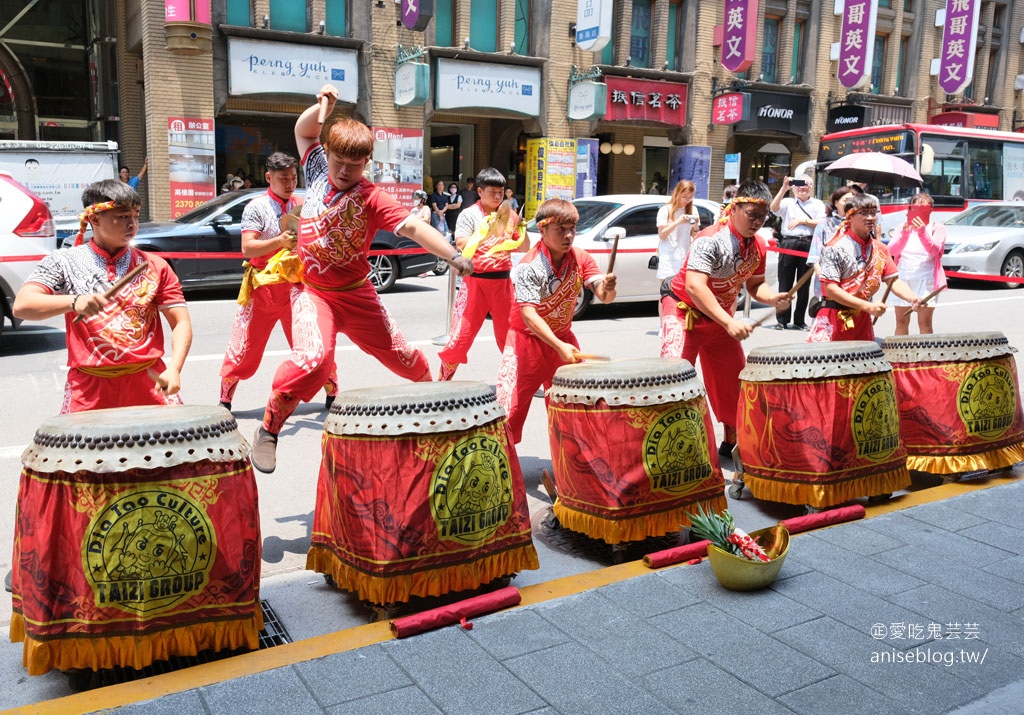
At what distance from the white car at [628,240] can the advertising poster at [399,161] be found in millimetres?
9133

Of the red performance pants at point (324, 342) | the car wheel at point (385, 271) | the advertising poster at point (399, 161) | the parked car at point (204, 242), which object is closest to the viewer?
Result: the red performance pants at point (324, 342)

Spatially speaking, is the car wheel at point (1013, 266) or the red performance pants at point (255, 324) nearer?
the red performance pants at point (255, 324)

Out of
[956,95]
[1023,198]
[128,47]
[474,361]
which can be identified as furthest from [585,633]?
[956,95]

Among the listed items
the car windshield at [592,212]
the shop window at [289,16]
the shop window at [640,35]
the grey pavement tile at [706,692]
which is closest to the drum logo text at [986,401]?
the grey pavement tile at [706,692]

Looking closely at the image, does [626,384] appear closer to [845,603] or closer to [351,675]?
[845,603]

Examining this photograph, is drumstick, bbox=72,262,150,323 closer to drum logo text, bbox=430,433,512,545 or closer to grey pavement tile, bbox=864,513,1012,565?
drum logo text, bbox=430,433,512,545

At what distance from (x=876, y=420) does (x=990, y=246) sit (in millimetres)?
14478

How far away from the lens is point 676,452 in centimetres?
409

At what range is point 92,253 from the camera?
3.80 m

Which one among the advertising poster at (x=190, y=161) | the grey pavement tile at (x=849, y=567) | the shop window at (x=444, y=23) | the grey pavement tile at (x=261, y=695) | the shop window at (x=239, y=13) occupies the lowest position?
the grey pavement tile at (x=261, y=695)

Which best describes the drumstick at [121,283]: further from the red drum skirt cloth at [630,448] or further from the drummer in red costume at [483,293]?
the drummer in red costume at [483,293]

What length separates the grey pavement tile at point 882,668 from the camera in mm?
2904

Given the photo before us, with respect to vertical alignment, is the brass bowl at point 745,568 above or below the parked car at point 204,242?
below

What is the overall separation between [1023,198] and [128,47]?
21686 millimetres
